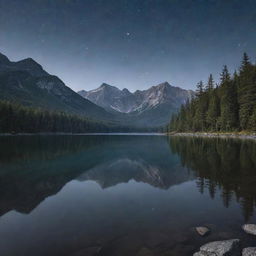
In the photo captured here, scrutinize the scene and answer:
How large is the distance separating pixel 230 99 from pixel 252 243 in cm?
7539

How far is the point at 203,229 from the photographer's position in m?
9.50

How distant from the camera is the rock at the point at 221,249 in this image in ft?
23.0

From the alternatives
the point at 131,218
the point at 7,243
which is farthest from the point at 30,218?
the point at 131,218

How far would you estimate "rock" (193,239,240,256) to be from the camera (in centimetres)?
701

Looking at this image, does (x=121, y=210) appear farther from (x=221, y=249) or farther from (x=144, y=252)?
(x=221, y=249)

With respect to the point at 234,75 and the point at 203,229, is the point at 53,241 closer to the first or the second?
the point at 203,229

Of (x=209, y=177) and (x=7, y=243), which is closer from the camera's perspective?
(x=7, y=243)

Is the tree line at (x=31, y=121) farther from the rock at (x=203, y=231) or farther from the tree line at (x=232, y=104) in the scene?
the rock at (x=203, y=231)

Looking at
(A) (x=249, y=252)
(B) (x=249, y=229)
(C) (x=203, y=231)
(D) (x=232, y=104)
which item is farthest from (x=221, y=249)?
(D) (x=232, y=104)

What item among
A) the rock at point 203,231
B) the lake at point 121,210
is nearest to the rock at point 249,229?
the lake at point 121,210

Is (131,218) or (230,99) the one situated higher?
(230,99)

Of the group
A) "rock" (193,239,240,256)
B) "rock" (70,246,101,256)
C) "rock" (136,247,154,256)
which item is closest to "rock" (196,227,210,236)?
"rock" (193,239,240,256)

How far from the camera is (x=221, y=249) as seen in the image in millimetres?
7141

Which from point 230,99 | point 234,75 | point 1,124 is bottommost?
point 1,124
